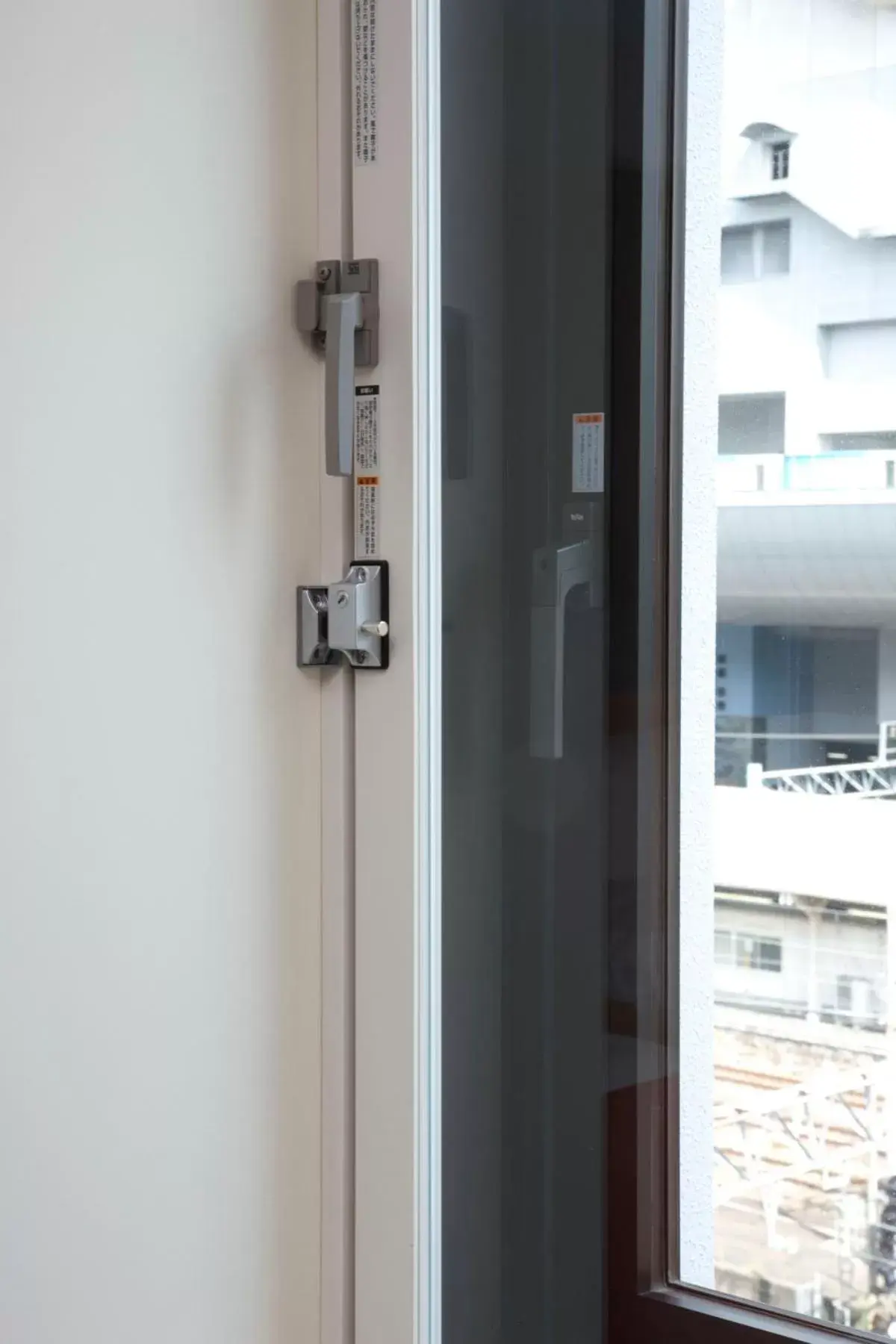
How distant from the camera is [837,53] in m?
1.01

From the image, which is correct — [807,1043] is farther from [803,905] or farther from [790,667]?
[790,667]

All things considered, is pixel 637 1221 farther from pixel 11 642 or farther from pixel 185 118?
pixel 185 118

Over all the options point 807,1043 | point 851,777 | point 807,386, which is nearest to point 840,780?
point 851,777

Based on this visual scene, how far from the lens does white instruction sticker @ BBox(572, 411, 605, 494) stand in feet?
3.70

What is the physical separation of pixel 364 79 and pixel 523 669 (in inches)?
23.2

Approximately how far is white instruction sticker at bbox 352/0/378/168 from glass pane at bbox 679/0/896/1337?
0.99ft

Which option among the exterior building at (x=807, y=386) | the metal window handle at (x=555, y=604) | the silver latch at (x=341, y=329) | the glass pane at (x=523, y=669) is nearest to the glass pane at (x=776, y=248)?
the exterior building at (x=807, y=386)

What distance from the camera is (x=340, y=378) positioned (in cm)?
→ 111

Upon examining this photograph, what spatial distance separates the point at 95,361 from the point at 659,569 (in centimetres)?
53

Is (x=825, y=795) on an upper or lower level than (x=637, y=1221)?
upper

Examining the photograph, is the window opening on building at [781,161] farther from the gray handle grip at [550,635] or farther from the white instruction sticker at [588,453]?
the gray handle grip at [550,635]

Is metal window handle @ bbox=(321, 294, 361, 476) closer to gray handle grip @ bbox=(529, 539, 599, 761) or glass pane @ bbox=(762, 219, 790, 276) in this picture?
gray handle grip @ bbox=(529, 539, 599, 761)

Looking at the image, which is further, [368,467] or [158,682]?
[368,467]

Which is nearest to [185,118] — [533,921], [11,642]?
[11,642]
